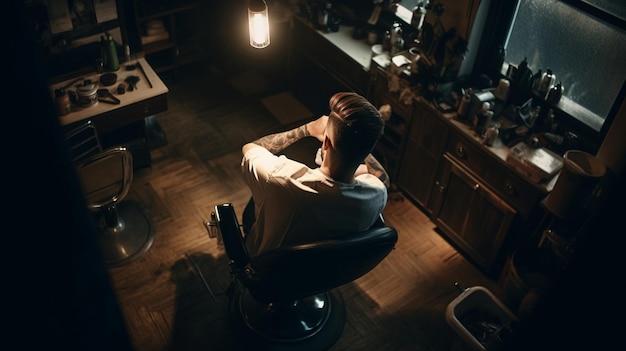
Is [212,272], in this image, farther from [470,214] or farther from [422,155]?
[470,214]

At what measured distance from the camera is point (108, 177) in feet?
12.1

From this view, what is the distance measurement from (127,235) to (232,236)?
4.88ft

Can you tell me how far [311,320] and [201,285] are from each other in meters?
0.78

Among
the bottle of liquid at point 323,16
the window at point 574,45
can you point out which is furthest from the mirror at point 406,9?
the window at point 574,45

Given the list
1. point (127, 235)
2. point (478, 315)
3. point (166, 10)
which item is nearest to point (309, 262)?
point (478, 315)

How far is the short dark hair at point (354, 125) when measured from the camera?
2469 mm

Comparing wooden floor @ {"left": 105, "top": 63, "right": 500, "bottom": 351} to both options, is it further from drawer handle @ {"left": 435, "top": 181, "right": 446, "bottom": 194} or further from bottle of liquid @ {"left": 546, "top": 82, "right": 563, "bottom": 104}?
bottle of liquid @ {"left": 546, "top": 82, "right": 563, "bottom": 104}

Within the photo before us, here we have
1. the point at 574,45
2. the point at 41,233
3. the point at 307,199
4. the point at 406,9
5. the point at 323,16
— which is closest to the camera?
the point at 41,233

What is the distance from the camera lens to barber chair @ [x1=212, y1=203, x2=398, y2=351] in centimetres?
254

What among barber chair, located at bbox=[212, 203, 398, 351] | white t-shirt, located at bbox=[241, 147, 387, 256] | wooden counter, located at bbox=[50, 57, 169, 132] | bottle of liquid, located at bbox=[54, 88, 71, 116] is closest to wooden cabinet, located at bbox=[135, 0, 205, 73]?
wooden counter, located at bbox=[50, 57, 169, 132]

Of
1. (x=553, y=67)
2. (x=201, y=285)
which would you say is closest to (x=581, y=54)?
(x=553, y=67)

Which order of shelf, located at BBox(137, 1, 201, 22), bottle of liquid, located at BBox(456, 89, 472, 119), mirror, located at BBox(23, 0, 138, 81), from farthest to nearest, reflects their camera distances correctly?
shelf, located at BBox(137, 1, 201, 22), mirror, located at BBox(23, 0, 138, 81), bottle of liquid, located at BBox(456, 89, 472, 119)

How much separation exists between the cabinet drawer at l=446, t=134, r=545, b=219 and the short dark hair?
1325 millimetres

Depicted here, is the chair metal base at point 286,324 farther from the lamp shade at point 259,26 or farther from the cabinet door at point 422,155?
the lamp shade at point 259,26
